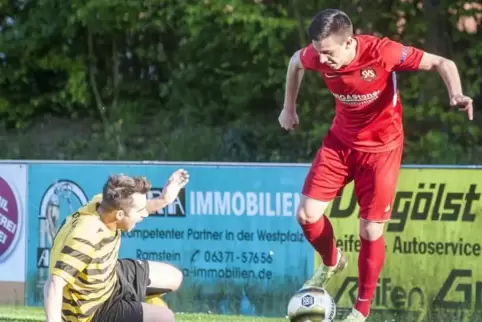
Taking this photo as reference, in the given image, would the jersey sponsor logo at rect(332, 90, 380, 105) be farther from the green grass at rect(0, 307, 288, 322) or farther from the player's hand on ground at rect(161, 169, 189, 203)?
the green grass at rect(0, 307, 288, 322)

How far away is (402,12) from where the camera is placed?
16.7 meters

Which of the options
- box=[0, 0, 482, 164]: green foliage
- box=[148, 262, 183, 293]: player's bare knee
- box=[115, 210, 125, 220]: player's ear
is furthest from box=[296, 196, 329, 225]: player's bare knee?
box=[0, 0, 482, 164]: green foliage

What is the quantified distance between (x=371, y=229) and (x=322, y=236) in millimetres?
344

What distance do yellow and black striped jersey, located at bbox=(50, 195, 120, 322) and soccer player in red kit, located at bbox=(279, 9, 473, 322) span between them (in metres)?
1.64

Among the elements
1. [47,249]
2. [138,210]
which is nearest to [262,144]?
[47,249]

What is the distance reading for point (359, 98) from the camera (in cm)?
748

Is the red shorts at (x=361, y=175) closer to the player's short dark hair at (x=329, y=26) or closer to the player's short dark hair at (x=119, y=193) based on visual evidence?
the player's short dark hair at (x=329, y=26)

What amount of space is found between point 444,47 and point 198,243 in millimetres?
7123

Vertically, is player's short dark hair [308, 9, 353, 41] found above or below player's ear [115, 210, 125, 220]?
above

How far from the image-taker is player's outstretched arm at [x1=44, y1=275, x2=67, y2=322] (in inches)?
244

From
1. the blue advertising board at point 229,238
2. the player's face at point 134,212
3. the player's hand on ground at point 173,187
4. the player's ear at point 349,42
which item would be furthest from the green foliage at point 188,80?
the player's face at point 134,212

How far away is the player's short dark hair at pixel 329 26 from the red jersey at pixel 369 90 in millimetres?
278

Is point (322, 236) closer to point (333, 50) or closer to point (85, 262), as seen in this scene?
point (333, 50)

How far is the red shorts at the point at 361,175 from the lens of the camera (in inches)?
301
